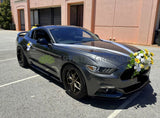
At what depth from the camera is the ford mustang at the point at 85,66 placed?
2.56 m

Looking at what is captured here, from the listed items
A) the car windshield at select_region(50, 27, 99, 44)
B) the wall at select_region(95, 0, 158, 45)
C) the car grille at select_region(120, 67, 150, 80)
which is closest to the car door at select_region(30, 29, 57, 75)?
the car windshield at select_region(50, 27, 99, 44)

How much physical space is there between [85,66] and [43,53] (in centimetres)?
165

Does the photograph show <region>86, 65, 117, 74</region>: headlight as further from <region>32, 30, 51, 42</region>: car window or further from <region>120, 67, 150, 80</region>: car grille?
<region>32, 30, 51, 42</region>: car window

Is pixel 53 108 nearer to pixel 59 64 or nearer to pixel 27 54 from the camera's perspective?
pixel 59 64

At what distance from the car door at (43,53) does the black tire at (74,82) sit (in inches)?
17.6

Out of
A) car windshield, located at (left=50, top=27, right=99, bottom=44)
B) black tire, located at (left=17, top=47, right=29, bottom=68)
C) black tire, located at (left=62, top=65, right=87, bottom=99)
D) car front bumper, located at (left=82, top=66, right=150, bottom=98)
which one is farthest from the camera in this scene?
black tire, located at (left=17, top=47, right=29, bottom=68)

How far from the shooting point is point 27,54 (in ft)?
15.6

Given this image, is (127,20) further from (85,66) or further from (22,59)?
(85,66)

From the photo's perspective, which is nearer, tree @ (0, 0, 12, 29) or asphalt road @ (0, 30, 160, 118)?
asphalt road @ (0, 30, 160, 118)

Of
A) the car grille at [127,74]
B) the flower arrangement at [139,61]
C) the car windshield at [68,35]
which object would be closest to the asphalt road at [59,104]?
the car grille at [127,74]

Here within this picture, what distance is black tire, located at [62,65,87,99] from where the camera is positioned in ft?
9.15

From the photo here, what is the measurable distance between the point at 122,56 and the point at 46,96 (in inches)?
73.6

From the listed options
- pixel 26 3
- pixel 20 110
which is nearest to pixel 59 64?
pixel 20 110

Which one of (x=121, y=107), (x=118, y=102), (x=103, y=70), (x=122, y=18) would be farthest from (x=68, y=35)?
(x=122, y=18)
